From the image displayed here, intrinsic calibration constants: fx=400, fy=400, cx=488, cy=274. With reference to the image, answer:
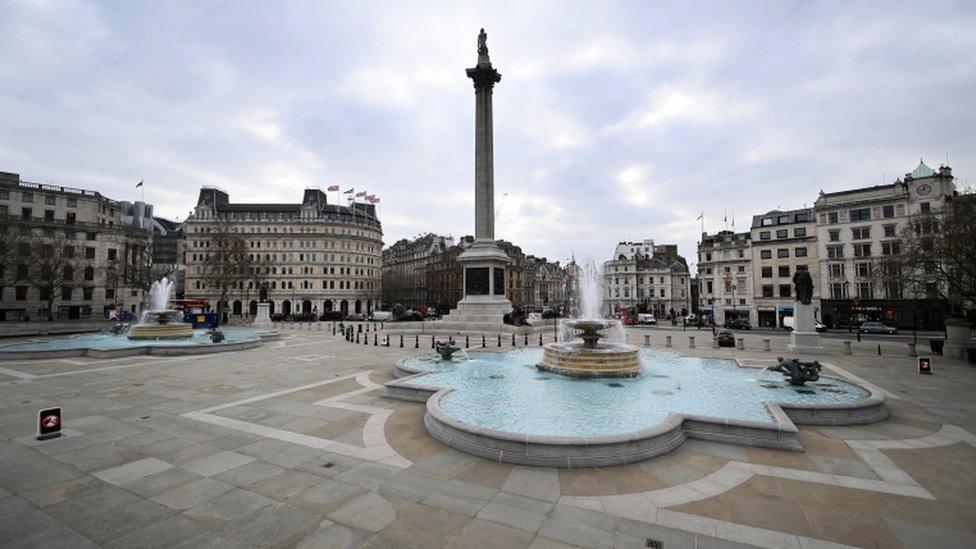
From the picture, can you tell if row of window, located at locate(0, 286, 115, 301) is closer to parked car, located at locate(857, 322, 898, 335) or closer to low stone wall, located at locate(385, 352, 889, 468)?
low stone wall, located at locate(385, 352, 889, 468)

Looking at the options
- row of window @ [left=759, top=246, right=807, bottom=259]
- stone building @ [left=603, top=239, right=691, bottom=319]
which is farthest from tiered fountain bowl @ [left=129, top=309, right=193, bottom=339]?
stone building @ [left=603, top=239, right=691, bottom=319]

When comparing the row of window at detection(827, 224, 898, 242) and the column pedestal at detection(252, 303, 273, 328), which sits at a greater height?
the row of window at detection(827, 224, 898, 242)

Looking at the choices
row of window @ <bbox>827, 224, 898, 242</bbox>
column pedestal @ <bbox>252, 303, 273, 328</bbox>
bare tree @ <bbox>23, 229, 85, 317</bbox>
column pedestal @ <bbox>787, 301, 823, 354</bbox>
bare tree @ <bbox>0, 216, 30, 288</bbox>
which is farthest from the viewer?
row of window @ <bbox>827, 224, 898, 242</bbox>

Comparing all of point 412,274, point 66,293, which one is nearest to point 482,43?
point 66,293

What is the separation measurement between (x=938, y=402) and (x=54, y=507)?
2293 cm

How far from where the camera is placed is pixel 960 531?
5.71m

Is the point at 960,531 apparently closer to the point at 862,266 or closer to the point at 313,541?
the point at 313,541

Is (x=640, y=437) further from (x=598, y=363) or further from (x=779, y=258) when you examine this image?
(x=779, y=258)

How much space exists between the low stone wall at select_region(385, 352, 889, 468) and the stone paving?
268 millimetres

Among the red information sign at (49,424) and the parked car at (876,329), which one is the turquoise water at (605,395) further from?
the parked car at (876,329)

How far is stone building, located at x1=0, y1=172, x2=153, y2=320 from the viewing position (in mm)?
54562

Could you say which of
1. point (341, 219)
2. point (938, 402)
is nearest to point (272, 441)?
point (938, 402)

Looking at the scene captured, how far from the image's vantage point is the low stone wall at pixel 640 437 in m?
8.03

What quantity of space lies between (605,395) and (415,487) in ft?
26.4
